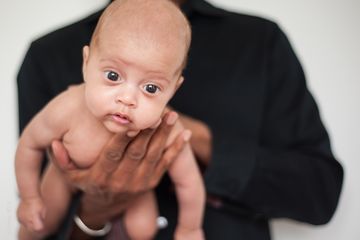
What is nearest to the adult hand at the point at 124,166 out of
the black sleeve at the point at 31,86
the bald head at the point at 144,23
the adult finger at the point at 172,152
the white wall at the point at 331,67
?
the adult finger at the point at 172,152

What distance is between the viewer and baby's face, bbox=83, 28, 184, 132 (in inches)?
15.4

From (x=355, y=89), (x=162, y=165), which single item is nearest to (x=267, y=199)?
(x=162, y=165)

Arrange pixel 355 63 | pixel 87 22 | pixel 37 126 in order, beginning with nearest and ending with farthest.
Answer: pixel 37 126, pixel 87 22, pixel 355 63

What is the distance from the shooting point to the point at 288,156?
2.35ft

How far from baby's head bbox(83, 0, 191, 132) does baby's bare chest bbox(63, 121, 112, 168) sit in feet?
0.23

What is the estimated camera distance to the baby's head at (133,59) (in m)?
0.39

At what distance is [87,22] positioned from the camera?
68 cm

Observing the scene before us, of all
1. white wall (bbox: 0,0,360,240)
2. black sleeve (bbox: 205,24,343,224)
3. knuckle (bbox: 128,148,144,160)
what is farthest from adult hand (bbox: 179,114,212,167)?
white wall (bbox: 0,0,360,240)

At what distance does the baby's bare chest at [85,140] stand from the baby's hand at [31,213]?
0.25ft

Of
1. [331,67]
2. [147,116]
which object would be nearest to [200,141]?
[147,116]

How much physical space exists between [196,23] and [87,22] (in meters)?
0.19

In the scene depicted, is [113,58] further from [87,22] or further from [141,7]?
[87,22]

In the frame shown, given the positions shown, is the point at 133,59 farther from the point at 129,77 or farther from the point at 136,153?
the point at 136,153

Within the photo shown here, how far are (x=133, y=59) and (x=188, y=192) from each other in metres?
0.23
